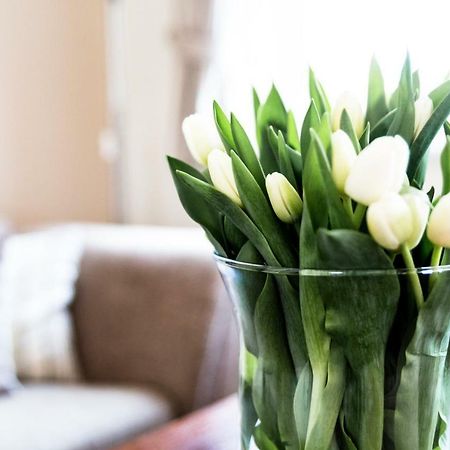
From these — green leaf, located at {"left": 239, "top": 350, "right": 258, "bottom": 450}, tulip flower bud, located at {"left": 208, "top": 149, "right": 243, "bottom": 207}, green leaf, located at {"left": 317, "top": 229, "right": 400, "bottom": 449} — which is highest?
tulip flower bud, located at {"left": 208, "top": 149, "right": 243, "bottom": 207}

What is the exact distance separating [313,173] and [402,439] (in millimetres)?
245

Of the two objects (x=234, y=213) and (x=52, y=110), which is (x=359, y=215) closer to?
(x=234, y=213)

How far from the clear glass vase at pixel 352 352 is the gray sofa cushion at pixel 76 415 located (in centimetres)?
87

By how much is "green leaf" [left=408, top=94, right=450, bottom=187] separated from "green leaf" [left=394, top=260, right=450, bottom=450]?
3.4 inches

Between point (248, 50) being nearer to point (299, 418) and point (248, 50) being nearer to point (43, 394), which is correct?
point (43, 394)

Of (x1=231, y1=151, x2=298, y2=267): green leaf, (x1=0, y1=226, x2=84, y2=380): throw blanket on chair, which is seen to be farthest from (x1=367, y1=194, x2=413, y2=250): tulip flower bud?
(x1=0, y1=226, x2=84, y2=380): throw blanket on chair

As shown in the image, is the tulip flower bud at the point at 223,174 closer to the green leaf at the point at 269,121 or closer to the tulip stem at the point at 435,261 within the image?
the green leaf at the point at 269,121

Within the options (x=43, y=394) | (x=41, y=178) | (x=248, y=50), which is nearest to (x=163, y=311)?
(x=43, y=394)

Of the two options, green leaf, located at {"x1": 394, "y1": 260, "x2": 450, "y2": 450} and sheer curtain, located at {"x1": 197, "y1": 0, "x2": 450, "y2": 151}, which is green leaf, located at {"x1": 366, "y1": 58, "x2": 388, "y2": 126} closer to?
green leaf, located at {"x1": 394, "y1": 260, "x2": 450, "y2": 450}

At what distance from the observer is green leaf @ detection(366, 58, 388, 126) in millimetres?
703

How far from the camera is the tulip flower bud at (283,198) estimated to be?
596 mm

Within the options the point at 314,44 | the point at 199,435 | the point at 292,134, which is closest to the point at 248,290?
the point at 292,134

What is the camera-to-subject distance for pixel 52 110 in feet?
8.00

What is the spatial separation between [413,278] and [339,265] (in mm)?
65
